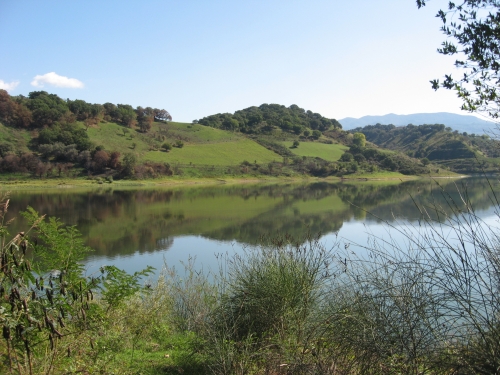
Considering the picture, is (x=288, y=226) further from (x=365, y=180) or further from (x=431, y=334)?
(x=365, y=180)

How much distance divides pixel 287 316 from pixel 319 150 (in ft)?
312

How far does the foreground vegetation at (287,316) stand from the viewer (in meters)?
2.93

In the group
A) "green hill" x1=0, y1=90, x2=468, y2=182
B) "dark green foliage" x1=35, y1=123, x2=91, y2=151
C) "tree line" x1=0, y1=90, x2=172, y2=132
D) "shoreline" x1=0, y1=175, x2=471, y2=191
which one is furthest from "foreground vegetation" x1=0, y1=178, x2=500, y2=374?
"tree line" x1=0, y1=90, x2=172, y2=132

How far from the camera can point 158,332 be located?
7.38 metres

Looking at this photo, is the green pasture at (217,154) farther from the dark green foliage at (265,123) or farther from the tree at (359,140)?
the tree at (359,140)

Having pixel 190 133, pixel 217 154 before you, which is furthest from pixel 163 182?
pixel 190 133

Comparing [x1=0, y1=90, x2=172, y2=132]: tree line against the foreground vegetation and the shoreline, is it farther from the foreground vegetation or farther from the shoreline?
the foreground vegetation

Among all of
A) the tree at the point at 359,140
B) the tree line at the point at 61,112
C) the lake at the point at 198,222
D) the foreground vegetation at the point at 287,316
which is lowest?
the lake at the point at 198,222

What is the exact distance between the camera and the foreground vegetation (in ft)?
9.61

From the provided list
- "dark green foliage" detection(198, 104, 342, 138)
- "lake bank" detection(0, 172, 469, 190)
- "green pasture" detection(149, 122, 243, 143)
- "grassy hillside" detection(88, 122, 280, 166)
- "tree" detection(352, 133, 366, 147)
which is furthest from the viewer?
"dark green foliage" detection(198, 104, 342, 138)

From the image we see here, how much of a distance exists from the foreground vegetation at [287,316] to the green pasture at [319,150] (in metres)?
87.3

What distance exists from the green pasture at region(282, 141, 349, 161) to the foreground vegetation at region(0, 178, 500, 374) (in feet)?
286

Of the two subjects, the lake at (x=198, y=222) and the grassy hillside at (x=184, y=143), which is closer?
the lake at (x=198, y=222)

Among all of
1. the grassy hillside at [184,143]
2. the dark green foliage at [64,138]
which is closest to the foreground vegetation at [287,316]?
the dark green foliage at [64,138]
